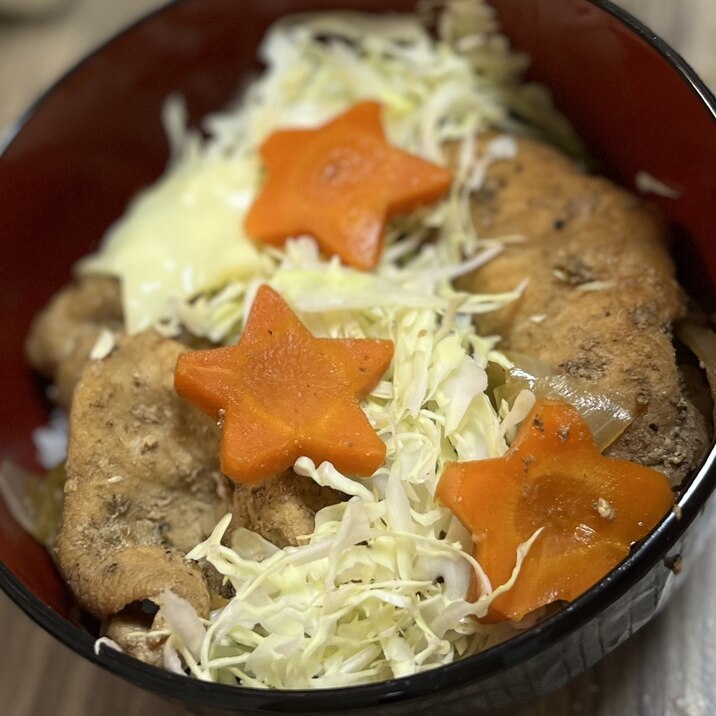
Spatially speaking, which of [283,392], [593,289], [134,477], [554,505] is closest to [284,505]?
[283,392]

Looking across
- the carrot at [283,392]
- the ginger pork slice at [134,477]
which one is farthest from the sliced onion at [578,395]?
the ginger pork slice at [134,477]

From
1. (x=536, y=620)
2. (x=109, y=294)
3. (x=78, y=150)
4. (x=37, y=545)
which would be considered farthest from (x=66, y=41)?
(x=536, y=620)

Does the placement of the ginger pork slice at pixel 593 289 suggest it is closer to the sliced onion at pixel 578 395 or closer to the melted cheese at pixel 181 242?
the sliced onion at pixel 578 395

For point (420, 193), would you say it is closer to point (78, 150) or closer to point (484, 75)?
point (484, 75)

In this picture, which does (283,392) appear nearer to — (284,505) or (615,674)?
(284,505)

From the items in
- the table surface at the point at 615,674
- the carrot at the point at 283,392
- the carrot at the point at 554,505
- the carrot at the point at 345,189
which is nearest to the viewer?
the carrot at the point at 554,505

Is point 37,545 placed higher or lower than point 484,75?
lower

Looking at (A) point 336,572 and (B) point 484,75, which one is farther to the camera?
(B) point 484,75
